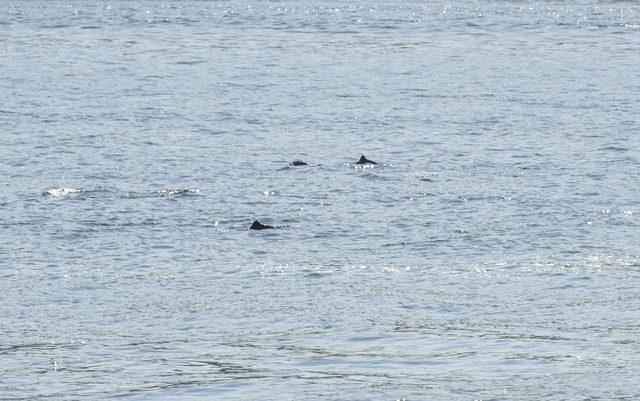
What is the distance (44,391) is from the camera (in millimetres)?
11070

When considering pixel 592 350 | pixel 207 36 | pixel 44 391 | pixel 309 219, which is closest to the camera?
pixel 44 391

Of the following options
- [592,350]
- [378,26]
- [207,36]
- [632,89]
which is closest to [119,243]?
[592,350]

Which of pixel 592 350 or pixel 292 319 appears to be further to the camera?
pixel 292 319

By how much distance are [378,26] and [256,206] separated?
2625cm

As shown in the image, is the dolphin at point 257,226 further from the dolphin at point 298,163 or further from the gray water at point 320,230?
the dolphin at point 298,163

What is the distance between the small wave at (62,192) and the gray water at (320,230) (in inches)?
A: 1.5

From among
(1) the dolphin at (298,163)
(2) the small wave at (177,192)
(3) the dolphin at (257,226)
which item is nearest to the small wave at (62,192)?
(2) the small wave at (177,192)

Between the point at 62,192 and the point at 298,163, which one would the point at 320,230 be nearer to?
the point at 62,192

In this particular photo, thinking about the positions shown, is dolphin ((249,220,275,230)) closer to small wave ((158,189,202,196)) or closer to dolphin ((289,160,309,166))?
small wave ((158,189,202,196))

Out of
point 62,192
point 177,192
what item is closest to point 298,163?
point 177,192

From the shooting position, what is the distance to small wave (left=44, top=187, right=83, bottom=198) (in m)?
18.5

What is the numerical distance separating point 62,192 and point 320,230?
12.1ft

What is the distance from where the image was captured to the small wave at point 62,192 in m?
18.5

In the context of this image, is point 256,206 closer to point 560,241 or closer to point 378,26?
point 560,241
